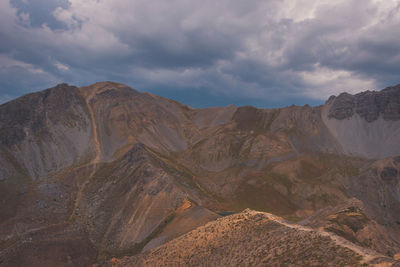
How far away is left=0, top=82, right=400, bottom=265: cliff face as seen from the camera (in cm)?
5688

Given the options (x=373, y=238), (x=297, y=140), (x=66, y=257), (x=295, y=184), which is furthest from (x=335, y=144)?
(x=66, y=257)

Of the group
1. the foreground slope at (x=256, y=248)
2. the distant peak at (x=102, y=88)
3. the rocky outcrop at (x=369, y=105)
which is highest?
the distant peak at (x=102, y=88)

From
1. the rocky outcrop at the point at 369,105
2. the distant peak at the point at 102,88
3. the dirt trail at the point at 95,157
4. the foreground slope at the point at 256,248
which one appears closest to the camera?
the foreground slope at the point at 256,248

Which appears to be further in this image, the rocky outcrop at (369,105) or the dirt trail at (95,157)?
the rocky outcrop at (369,105)

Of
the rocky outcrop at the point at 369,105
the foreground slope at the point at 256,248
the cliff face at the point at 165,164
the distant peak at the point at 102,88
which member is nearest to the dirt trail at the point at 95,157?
the cliff face at the point at 165,164

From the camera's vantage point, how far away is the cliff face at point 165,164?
56.9 metres

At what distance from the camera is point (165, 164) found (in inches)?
3393

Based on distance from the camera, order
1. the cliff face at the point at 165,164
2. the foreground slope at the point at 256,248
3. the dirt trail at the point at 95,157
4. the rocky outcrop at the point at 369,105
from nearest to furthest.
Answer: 1. the foreground slope at the point at 256,248
2. the cliff face at the point at 165,164
3. the dirt trail at the point at 95,157
4. the rocky outcrop at the point at 369,105

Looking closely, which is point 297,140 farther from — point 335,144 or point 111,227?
point 111,227

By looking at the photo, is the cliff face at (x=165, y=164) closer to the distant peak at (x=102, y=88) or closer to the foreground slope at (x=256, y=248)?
the distant peak at (x=102, y=88)

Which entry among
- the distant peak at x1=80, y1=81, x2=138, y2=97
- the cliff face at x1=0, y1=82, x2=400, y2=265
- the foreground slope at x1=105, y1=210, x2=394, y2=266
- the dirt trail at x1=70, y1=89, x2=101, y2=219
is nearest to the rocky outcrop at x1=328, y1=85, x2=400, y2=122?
the cliff face at x1=0, y1=82, x2=400, y2=265

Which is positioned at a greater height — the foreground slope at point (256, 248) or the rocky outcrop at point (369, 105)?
the rocky outcrop at point (369, 105)

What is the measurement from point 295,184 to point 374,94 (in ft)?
271

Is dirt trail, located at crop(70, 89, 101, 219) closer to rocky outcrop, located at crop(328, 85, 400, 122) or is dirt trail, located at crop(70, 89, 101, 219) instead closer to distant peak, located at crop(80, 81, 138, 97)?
distant peak, located at crop(80, 81, 138, 97)
